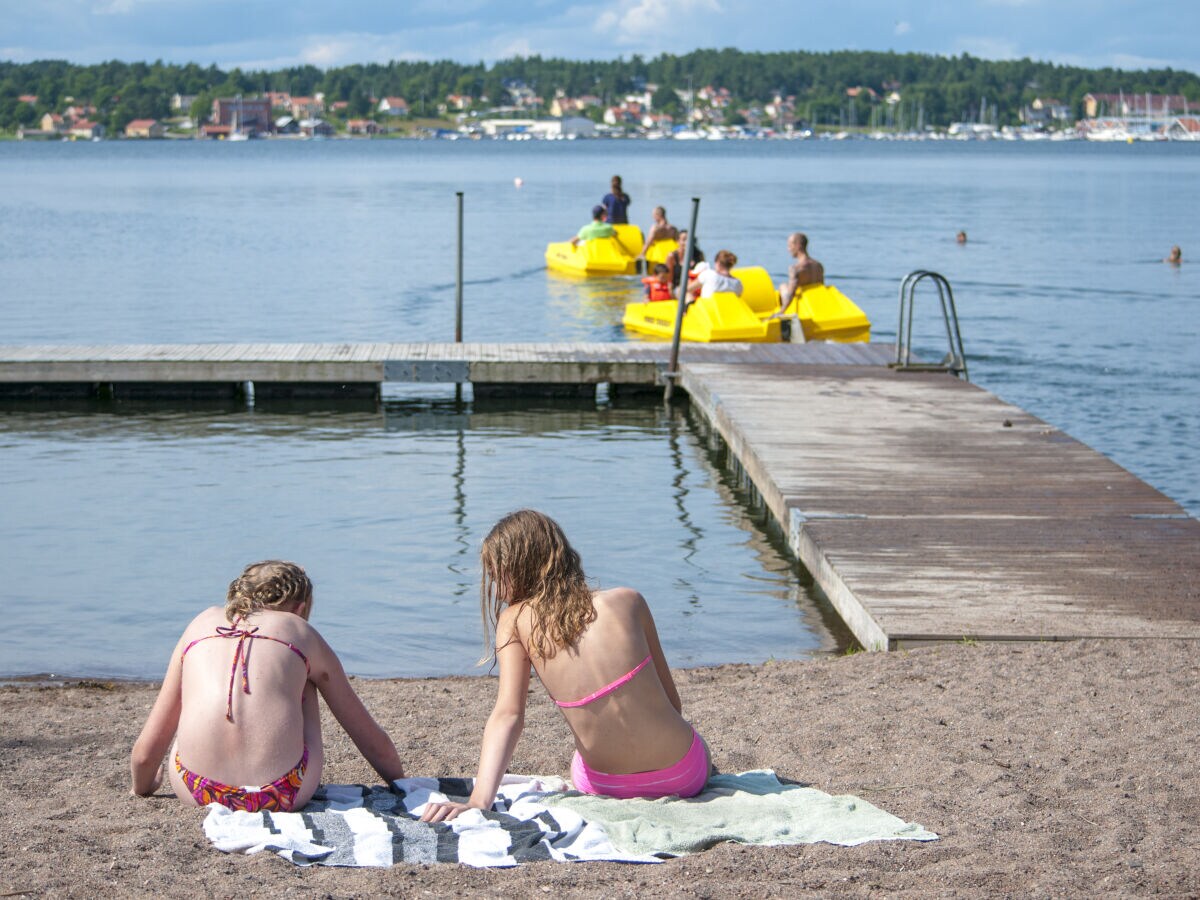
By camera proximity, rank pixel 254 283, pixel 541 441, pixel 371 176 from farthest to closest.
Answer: pixel 371 176, pixel 254 283, pixel 541 441

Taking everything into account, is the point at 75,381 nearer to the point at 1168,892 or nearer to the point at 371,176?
the point at 1168,892

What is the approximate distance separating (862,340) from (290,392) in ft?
21.3

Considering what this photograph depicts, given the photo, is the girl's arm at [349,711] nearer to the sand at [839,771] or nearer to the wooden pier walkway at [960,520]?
the sand at [839,771]

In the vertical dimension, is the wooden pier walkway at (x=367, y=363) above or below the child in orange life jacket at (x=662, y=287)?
below

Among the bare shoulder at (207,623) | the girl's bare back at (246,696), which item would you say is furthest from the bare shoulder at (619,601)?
the bare shoulder at (207,623)

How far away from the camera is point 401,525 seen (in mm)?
11039

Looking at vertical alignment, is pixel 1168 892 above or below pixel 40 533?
above

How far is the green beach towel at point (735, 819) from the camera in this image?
4.25 metres

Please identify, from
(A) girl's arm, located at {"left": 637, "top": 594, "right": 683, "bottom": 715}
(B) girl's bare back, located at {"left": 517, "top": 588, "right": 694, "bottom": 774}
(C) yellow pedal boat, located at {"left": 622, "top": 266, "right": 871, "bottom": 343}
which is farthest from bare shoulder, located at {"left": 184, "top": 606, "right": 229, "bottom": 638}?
(C) yellow pedal boat, located at {"left": 622, "top": 266, "right": 871, "bottom": 343}

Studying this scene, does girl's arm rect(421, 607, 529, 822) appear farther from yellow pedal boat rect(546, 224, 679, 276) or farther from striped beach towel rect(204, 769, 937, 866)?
yellow pedal boat rect(546, 224, 679, 276)

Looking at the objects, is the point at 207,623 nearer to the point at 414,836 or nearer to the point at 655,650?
the point at 414,836

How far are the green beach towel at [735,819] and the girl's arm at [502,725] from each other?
0.23 metres

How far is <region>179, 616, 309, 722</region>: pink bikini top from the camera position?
171 inches

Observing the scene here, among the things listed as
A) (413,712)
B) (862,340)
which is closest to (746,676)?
(413,712)
